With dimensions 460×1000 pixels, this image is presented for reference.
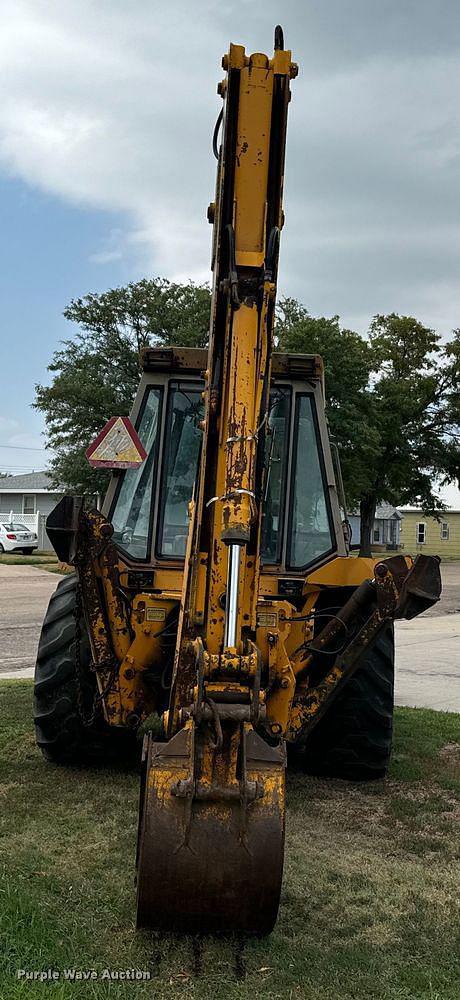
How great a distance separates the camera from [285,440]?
6.04 metres

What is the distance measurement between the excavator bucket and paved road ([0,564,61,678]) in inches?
273

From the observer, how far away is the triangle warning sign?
5.84 metres

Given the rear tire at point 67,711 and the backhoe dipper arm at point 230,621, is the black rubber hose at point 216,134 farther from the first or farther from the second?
the rear tire at point 67,711

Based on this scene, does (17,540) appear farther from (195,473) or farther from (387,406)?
(195,473)

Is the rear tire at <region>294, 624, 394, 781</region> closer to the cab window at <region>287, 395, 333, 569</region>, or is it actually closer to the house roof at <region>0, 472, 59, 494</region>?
the cab window at <region>287, 395, 333, 569</region>

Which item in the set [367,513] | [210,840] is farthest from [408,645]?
[367,513]

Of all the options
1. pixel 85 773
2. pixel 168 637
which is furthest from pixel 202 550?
pixel 85 773

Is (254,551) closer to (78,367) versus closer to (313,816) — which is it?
(313,816)

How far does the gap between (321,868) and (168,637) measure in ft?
4.72

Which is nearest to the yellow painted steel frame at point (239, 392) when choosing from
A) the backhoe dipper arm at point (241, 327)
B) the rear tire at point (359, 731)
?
the backhoe dipper arm at point (241, 327)

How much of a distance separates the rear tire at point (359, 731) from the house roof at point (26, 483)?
42.1m

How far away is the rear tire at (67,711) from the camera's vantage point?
5.95 m

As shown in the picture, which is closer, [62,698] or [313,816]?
[313,816]

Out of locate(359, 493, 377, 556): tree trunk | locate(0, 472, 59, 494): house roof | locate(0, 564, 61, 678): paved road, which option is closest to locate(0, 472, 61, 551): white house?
locate(0, 472, 59, 494): house roof
